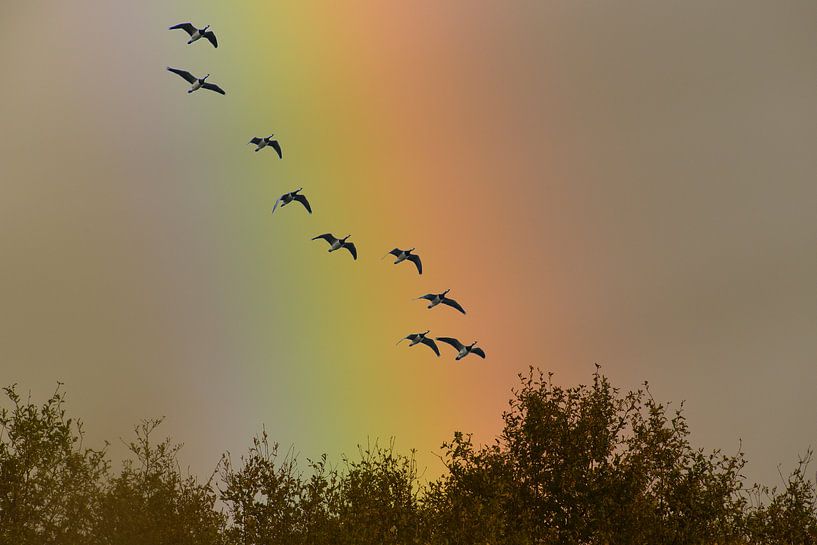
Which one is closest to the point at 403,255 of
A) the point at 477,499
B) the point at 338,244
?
the point at 338,244

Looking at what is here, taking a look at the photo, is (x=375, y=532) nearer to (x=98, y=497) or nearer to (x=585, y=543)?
(x=585, y=543)

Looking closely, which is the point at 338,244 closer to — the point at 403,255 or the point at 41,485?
the point at 403,255

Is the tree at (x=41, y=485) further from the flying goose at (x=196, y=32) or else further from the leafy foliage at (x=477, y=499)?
the flying goose at (x=196, y=32)

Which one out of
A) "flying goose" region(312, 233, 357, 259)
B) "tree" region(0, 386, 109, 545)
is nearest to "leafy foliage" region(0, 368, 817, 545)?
"tree" region(0, 386, 109, 545)

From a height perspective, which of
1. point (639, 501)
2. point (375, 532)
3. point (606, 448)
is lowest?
point (375, 532)

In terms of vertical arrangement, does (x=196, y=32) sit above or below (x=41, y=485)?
above

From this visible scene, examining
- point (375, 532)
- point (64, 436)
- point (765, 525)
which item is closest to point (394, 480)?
point (375, 532)

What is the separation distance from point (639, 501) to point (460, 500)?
7.61 m

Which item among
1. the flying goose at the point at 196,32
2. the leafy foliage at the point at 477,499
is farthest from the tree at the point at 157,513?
the flying goose at the point at 196,32

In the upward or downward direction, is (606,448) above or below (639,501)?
above

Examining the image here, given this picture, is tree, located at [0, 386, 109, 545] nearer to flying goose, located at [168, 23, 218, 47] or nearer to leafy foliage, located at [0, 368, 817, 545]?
leafy foliage, located at [0, 368, 817, 545]

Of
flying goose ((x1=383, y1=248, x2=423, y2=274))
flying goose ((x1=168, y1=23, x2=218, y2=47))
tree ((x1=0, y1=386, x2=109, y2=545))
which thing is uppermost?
flying goose ((x1=168, y1=23, x2=218, y2=47))

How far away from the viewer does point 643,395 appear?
4019 centimetres

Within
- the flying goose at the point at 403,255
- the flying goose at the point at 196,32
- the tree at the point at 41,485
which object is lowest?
the tree at the point at 41,485
